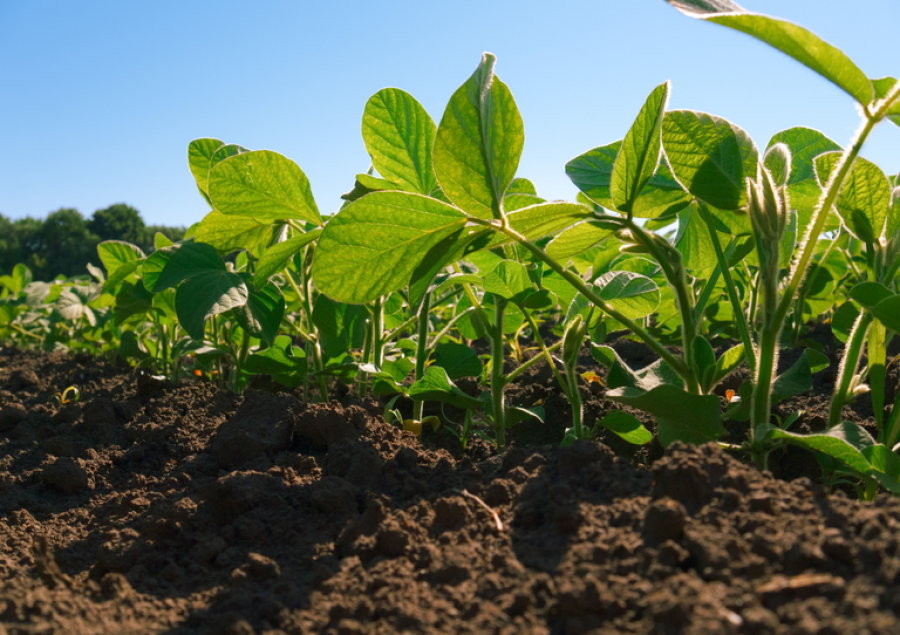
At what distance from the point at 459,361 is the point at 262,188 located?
0.61 m

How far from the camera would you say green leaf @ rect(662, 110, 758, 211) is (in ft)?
3.05

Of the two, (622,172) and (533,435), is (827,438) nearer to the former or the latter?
(622,172)

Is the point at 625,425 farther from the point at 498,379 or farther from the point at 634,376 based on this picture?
the point at 498,379

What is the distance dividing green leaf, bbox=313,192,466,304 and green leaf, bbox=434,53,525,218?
0.04 meters

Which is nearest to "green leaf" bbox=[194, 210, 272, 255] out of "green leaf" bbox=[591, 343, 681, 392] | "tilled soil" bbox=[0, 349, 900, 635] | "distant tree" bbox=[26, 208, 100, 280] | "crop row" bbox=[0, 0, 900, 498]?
"crop row" bbox=[0, 0, 900, 498]

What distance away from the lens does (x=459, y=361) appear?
59.1 inches

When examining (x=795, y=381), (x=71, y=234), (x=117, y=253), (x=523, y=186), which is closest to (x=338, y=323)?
(x=523, y=186)

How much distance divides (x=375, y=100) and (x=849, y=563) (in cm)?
115

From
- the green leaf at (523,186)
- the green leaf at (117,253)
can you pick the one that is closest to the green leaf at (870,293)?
the green leaf at (523,186)

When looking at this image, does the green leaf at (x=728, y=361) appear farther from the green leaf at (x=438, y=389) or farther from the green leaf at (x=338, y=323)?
the green leaf at (x=338, y=323)

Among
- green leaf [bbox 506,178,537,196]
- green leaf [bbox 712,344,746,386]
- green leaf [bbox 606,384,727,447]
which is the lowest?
green leaf [bbox 606,384,727,447]

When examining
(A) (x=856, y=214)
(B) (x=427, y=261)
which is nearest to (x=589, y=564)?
(B) (x=427, y=261)

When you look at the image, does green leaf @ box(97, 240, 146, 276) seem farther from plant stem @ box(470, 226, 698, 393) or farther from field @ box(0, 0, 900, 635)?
plant stem @ box(470, 226, 698, 393)

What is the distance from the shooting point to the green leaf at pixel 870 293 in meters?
0.83
